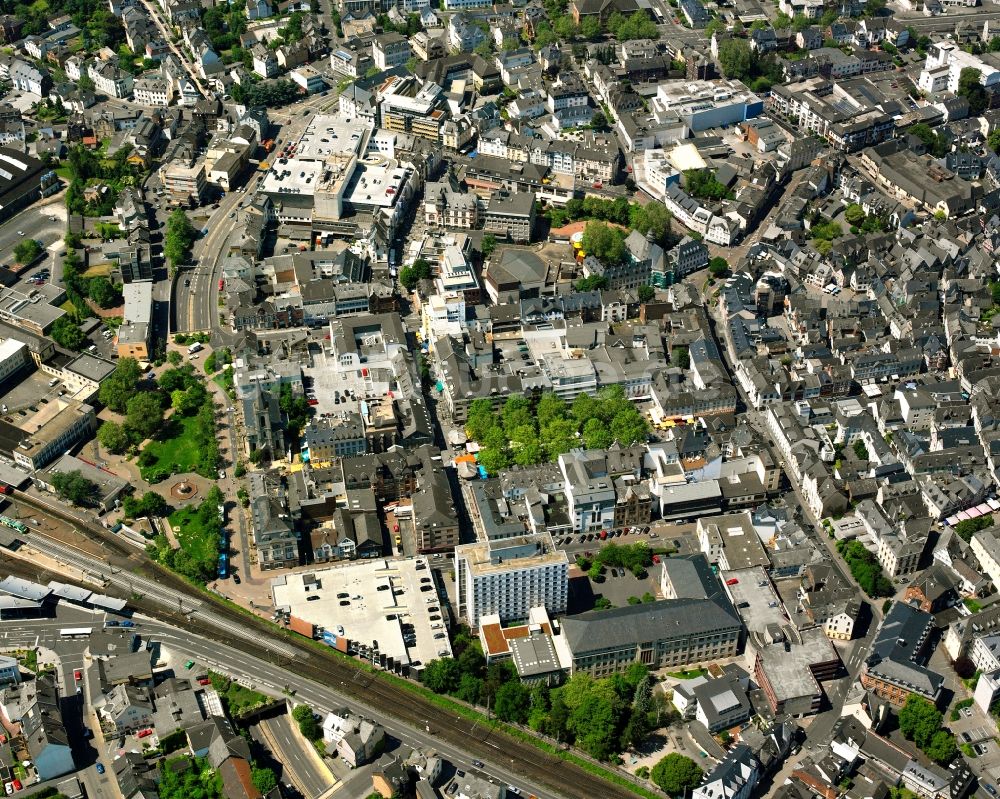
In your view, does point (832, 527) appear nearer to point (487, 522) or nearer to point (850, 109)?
point (487, 522)

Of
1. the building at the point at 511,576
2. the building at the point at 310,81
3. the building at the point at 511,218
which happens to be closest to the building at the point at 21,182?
the building at the point at 310,81

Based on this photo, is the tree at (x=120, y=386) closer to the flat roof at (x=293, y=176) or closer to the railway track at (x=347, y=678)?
the railway track at (x=347, y=678)

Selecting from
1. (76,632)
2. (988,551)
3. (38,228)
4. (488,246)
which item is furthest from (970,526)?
(38,228)

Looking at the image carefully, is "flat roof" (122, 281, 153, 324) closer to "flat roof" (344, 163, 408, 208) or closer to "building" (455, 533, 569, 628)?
"flat roof" (344, 163, 408, 208)

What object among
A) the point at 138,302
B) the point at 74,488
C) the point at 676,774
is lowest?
the point at 676,774

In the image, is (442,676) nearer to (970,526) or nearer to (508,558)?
(508,558)

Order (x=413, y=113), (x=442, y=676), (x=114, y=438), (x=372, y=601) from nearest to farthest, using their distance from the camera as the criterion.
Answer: (x=442, y=676) → (x=372, y=601) → (x=114, y=438) → (x=413, y=113)

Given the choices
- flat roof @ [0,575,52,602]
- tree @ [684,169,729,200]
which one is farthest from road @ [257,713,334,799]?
tree @ [684,169,729,200]
